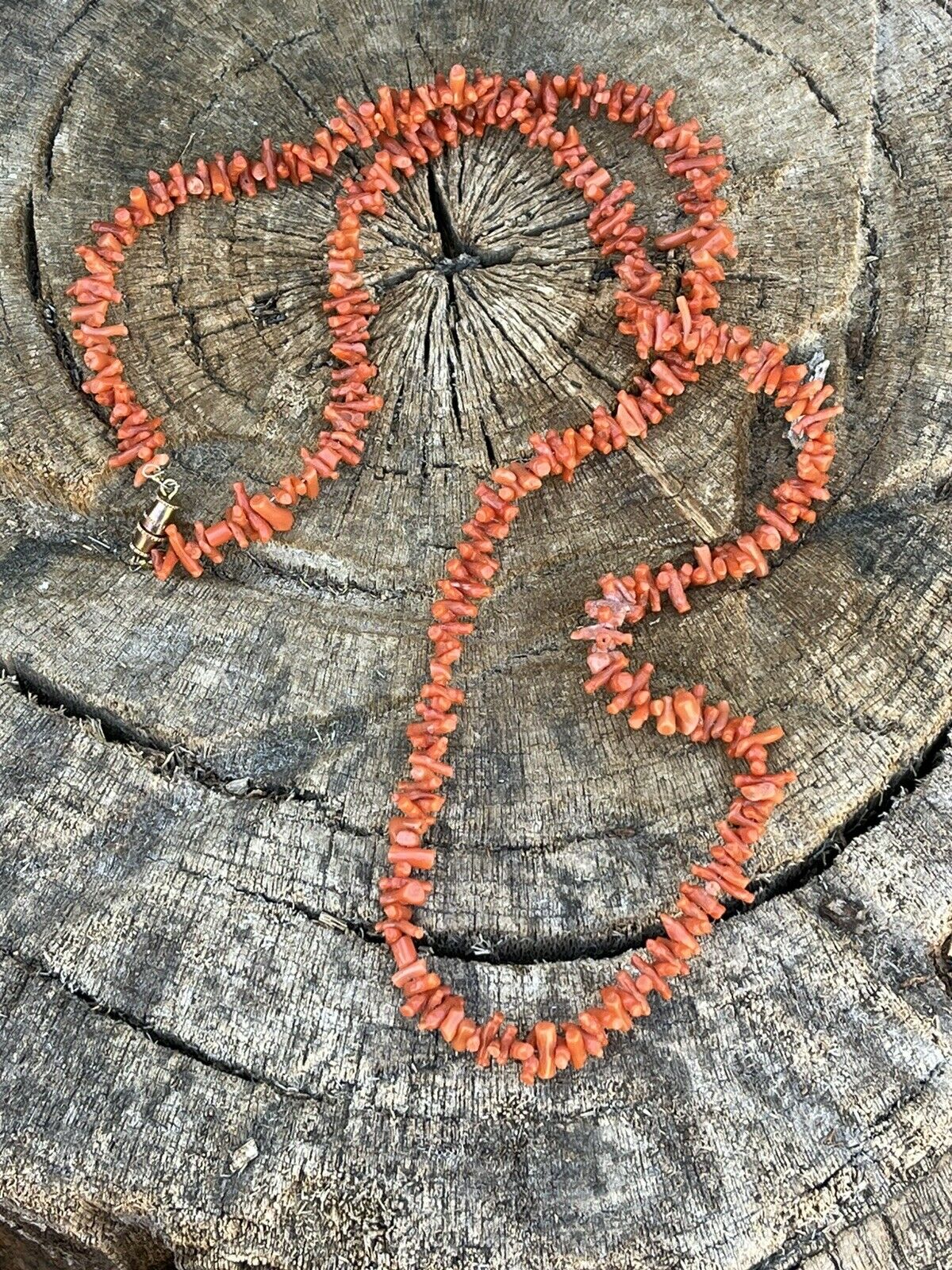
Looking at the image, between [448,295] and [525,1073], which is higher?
[448,295]

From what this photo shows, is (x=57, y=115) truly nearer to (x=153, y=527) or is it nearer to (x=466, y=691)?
(x=153, y=527)

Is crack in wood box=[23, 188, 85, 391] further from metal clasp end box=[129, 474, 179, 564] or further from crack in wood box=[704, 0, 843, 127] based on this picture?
crack in wood box=[704, 0, 843, 127]

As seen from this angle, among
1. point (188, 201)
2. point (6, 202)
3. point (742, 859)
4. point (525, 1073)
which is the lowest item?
point (525, 1073)

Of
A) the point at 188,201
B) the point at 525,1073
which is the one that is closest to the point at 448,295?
the point at 188,201

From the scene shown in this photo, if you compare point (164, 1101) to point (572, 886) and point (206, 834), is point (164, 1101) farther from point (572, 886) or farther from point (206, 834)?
point (572, 886)

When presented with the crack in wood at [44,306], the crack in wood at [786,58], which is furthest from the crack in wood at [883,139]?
the crack in wood at [44,306]

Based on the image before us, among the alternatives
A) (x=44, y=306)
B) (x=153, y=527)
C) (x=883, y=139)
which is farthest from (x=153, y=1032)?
(x=883, y=139)
